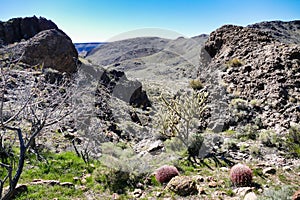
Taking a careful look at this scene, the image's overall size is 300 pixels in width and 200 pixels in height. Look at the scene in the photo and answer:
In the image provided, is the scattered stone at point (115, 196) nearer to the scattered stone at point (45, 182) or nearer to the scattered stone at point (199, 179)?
the scattered stone at point (45, 182)

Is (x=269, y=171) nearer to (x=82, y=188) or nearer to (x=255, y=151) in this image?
(x=255, y=151)

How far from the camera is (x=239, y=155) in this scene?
6.36 m

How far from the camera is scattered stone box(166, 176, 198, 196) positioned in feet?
14.8

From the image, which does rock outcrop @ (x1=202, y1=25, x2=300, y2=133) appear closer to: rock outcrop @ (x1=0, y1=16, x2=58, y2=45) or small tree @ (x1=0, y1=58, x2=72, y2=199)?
small tree @ (x1=0, y1=58, x2=72, y2=199)

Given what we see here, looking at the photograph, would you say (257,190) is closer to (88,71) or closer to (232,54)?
(232,54)

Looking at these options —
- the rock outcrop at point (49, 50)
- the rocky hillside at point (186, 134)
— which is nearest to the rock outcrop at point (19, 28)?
the rock outcrop at point (49, 50)

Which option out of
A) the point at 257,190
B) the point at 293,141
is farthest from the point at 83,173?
the point at 293,141

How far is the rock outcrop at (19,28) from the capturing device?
25194 millimetres

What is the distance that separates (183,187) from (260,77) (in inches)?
273

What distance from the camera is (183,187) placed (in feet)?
14.9

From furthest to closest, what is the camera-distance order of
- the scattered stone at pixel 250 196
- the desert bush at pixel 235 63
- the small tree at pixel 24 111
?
the desert bush at pixel 235 63 < the scattered stone at pixel 250 196 < the small tree at pixel 24 111

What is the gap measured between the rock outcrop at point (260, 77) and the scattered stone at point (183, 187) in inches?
169

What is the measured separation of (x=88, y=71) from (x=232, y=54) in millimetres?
15511

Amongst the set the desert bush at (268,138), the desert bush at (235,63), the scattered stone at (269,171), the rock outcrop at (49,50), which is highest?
the rock outcrop at (49,50)
